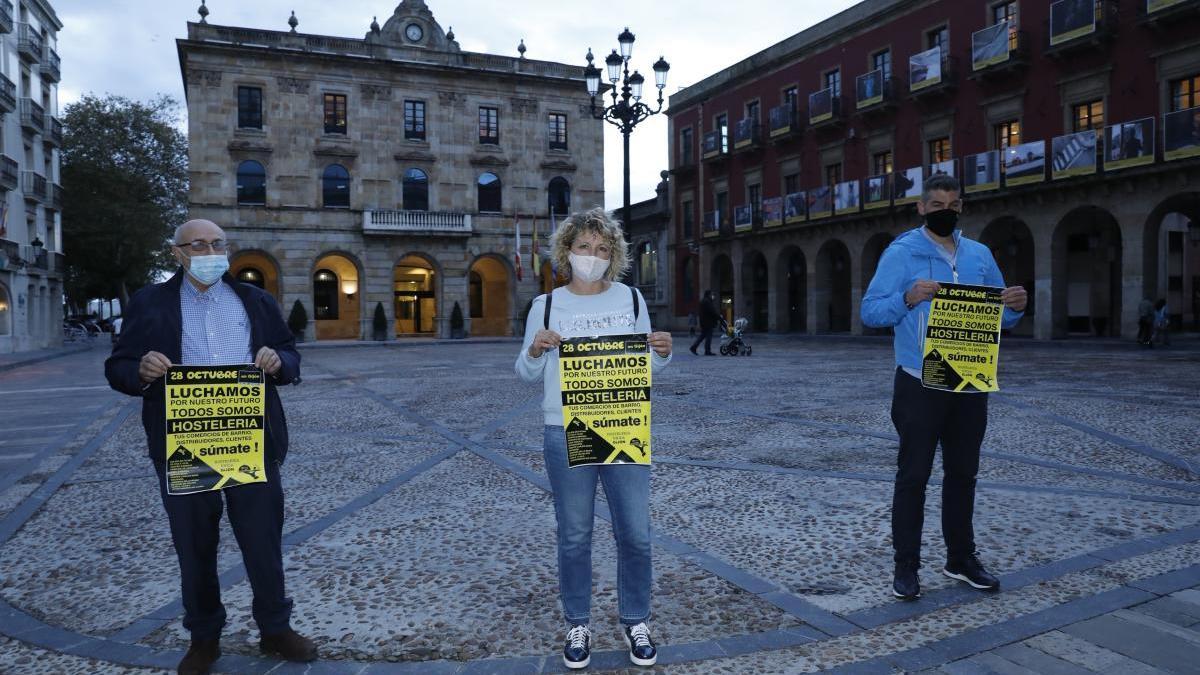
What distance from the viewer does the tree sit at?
40094 mm

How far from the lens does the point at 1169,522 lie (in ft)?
14.1

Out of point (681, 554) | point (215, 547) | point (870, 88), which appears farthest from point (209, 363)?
point (870, 88)

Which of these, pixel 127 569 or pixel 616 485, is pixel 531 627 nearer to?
pixel 616 485

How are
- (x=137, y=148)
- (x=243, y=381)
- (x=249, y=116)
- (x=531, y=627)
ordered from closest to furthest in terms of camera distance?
(x=243, y=381), (x=531, y=627), (x=249, y=116), (x=137, y=148)

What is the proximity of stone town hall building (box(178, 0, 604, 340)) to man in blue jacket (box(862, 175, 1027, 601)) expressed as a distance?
32.5m

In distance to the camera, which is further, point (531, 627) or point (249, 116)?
point (249, 116)

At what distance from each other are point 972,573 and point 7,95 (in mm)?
35376

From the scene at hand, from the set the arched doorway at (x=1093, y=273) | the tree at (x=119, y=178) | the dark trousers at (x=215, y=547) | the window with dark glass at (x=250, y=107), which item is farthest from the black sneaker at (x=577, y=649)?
the tree at (x=119, y=178)

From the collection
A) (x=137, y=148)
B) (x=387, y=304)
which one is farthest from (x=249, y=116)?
(x=137, y=148)

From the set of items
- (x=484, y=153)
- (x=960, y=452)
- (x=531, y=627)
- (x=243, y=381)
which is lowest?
(x=531, y=627)

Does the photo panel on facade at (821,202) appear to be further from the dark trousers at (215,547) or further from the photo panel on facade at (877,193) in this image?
the dark trousers at (215,547)

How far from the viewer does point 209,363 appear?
281 cm

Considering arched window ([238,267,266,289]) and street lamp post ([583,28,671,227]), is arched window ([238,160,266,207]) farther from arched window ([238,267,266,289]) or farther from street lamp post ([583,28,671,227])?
street lamp post ([583,28,671,227])

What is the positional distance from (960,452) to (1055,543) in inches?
43.9
